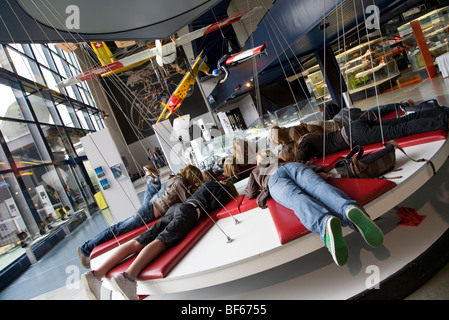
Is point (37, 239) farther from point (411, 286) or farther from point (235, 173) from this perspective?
point (411, 286)

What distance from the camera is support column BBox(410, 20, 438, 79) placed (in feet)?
38.1

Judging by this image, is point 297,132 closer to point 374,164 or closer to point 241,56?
point 374,164

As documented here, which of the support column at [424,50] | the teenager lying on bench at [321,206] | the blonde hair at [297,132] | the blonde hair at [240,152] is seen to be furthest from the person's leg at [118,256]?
the support column at [424,50]

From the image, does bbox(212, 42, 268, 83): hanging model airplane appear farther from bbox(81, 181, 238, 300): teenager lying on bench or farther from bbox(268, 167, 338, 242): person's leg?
bbox(268, 167, 338, 242): person's leg

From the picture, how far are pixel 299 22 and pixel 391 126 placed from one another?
16.2ft

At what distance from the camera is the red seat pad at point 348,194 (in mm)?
2115

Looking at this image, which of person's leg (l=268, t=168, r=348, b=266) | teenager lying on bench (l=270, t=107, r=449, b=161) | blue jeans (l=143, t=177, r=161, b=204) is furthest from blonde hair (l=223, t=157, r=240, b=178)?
person's leg (l=268, t=168, r=348, b=266)

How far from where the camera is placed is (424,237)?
6.97ft

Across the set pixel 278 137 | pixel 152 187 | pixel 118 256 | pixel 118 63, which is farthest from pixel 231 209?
pixel 118 63

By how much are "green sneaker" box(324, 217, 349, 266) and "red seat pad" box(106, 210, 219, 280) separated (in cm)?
144

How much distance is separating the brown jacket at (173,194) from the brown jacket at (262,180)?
3.48 feet

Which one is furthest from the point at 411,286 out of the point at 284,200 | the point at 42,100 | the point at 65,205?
the point at 42,100

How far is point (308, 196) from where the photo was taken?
2.24 meters

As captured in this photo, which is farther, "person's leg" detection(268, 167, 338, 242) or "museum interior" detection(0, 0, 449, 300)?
"museum interior" detection(0, 0, 449, 300)
